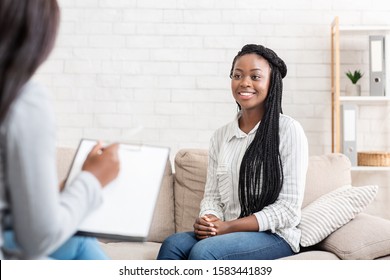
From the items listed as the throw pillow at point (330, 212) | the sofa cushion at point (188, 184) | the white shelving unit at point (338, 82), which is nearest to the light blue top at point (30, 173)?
the throw pillow at point (330, 212)

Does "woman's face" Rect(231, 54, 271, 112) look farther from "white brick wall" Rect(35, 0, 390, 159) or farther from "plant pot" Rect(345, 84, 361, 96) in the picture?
"plant pot" Rect(345, 84, 361, 96)

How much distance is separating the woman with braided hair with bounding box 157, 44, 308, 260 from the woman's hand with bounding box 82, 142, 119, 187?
0.58 metres

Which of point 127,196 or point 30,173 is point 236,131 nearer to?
point 127,196

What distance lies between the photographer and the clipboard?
2.25 feet

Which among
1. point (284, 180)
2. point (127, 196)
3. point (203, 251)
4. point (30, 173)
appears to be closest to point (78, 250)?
point (127, 196)

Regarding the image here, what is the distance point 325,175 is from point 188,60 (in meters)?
0.51

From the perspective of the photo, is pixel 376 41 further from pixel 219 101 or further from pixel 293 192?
pixel 293 192

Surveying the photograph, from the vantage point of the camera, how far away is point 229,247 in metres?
1.22

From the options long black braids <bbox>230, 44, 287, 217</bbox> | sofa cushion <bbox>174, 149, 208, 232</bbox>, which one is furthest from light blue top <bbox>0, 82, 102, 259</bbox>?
sofa cushion <bbox>174, 149, 208, 232</bbox>

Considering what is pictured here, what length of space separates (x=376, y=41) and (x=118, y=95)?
37.8 inches

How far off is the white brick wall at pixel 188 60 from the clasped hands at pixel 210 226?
202mm

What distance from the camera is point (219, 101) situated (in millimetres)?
1601

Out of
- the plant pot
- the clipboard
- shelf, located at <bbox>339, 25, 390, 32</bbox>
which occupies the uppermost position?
shelf, located at <bbox>339, 25, 390, 32</bbox>

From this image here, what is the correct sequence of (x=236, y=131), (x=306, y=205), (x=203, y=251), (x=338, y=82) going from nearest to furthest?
(x=203, y=251) → (x=236, y=131) → (x=306, y=205) → (x=338, y=82)
